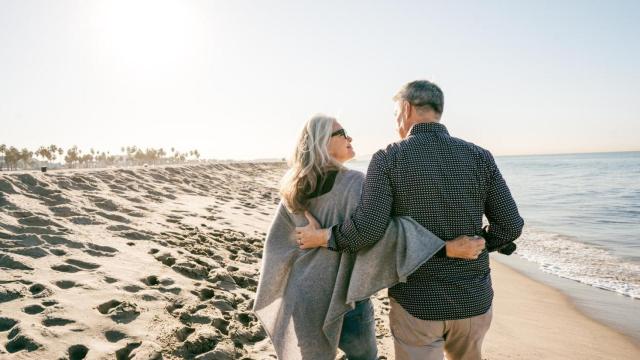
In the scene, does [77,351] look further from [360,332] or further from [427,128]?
[427,128]

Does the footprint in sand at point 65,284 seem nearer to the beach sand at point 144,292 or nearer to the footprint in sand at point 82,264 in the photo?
the beach sand at point 144,292

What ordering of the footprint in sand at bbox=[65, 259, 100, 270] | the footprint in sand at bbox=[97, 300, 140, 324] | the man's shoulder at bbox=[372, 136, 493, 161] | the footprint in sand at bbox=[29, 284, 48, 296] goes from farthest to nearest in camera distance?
the footprint in sand at bbox=[65, 259, 100, 270], the footprint in sand at bbox=[29, 284, 48, 296], the footprint in sand at bbox=[97, 300, 140, 324], the man's shoulder at bbox=[372, 136, 493, 161]

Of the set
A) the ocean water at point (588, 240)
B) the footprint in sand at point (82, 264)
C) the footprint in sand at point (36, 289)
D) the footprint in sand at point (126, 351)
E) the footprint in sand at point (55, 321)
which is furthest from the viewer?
the ocean water at point (588, 240)

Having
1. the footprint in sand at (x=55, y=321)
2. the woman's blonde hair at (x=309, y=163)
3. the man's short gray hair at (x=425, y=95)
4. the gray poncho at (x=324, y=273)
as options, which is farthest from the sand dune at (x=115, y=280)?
the man's short gray hair at (x=425, y=95)

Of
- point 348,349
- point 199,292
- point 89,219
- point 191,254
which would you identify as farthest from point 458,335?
point 89,219

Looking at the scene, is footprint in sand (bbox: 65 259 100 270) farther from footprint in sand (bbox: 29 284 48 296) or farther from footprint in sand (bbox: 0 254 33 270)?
footprint in sand (bbox: 29 284 48 296)

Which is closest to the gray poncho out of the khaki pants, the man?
the man

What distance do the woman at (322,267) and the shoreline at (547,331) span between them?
2.89m

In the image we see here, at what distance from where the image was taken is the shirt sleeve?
86.1 inches

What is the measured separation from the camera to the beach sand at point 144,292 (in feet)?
11.1

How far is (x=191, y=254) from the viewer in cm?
587

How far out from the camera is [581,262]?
32.1ft

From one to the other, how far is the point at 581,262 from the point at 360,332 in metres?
9.39

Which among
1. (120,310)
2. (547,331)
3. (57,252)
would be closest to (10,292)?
(120,310)
